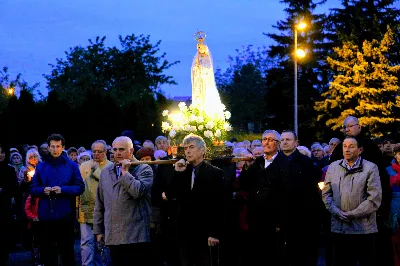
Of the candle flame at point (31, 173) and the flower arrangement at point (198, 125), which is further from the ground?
the flower arrangement at point (198, 125)

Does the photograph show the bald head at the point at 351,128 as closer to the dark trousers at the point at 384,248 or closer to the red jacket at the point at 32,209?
the dark trousers at the point at 384,248

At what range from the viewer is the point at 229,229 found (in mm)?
11695

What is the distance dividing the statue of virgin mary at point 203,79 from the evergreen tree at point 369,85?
2408 centimetres

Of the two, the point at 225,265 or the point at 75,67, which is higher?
the point at 75,67

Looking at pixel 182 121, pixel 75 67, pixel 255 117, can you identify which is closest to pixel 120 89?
pixel 75 67

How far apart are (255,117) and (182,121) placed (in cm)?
5719

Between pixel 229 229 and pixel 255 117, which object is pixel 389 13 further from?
pixel 229 229

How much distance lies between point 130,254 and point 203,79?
771cm

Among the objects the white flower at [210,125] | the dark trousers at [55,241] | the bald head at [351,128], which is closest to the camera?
the bald head at [351,128]

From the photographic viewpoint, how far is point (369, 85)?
39.7m

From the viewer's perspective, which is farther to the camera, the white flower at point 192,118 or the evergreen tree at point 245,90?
the evergreen tree at point 245,90

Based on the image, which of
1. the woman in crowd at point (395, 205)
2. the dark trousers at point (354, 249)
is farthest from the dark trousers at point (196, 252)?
the woman in crowd at point (395, 205)

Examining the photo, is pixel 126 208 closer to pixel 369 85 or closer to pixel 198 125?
pixel 198 125

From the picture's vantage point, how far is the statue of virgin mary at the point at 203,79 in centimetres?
1579
